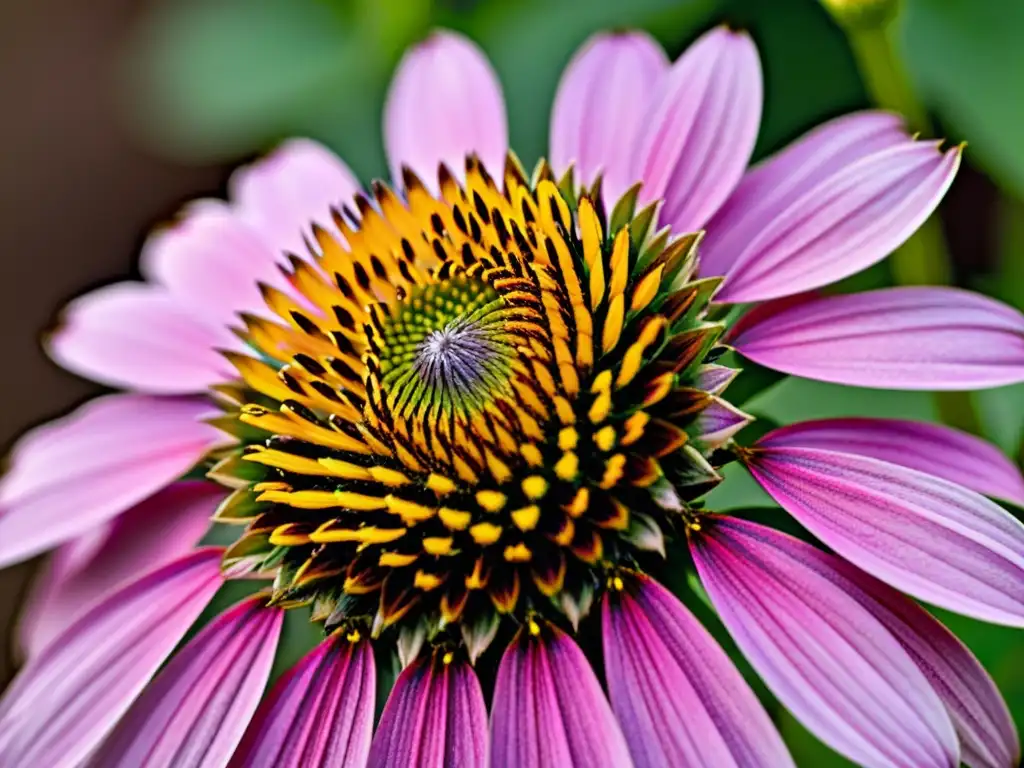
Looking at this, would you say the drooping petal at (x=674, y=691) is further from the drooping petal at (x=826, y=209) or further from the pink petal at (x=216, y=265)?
the pink petal at (x=216, y=265)

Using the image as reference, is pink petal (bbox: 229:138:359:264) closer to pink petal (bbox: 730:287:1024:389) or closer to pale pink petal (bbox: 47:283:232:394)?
pale pink petal (bbox: 47:283:232:394)

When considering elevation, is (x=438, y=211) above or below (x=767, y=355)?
→ above

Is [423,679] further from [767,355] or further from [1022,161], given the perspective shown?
[1022,161]

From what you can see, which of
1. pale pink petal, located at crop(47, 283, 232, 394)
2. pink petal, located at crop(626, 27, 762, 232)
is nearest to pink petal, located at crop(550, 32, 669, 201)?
pink petal, located at crop(626, 27, 762, 232)

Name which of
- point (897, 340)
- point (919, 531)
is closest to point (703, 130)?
point (897, 340)

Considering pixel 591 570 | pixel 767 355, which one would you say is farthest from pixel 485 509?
pixel 767 355

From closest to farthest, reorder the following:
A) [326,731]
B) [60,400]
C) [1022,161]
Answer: [326,731] < [1022,161] < [60,400]

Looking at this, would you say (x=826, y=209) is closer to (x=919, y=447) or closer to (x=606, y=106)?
(x=919, y=447)
